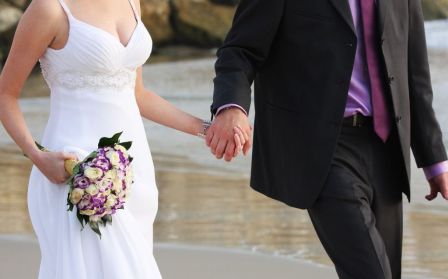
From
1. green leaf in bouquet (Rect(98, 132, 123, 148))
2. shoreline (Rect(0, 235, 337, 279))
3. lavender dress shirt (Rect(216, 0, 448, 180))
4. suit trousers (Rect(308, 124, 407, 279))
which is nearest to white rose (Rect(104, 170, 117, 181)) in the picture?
green leaf in bouquet (Rect(98, 132, 123, 148))

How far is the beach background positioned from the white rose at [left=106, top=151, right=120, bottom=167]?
2826mm

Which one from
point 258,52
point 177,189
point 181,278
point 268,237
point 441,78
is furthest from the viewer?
point 441,78

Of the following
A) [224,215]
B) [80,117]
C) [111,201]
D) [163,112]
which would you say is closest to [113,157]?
[111,201]

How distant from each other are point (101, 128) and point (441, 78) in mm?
16757

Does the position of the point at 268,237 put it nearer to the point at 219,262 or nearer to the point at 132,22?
the point at 219,262

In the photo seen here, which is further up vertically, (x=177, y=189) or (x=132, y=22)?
(x=132, y=22)

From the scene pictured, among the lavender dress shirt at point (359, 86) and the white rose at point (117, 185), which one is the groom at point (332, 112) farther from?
the white rose at point (117, 185)

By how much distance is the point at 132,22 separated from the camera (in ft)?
14.6

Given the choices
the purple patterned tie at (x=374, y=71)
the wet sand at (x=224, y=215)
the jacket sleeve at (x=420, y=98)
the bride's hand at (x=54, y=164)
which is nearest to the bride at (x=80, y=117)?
the bride's hand at (x=54, y=164)

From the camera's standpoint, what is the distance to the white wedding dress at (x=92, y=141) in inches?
166

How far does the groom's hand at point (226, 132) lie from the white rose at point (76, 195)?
513mm

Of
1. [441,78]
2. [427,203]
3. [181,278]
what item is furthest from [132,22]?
[441,78]

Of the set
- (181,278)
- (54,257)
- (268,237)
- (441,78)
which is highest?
(54,257)

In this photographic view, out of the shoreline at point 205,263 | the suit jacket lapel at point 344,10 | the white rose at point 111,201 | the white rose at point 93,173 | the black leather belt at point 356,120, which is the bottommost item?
the shoreline at point 205,263
